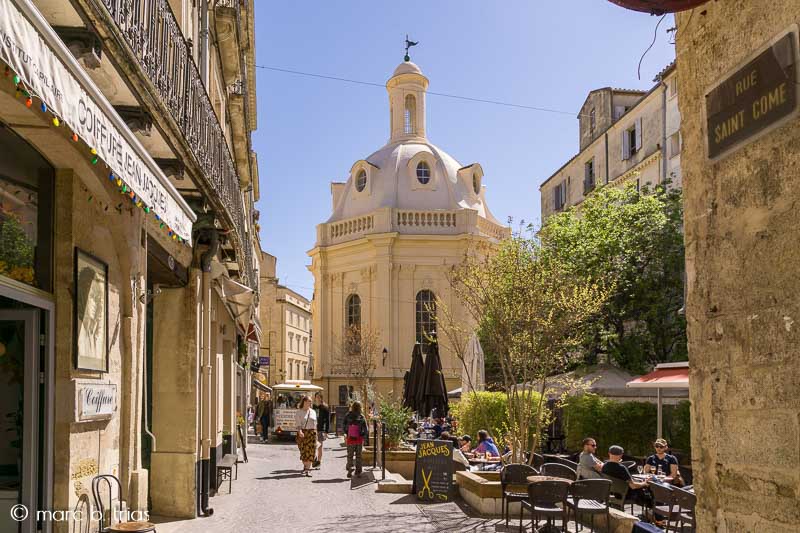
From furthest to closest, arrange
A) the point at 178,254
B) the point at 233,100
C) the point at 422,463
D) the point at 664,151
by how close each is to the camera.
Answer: the point at 664,151 → the point at 233,100 → the point at 422,463 → the point at 178,254

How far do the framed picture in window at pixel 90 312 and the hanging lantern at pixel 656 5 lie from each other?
170 inches

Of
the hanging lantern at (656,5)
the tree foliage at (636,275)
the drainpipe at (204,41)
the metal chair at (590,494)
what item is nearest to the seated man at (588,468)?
the metal chair at (590,494)

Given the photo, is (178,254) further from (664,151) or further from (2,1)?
(664,151)

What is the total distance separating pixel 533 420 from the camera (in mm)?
17875

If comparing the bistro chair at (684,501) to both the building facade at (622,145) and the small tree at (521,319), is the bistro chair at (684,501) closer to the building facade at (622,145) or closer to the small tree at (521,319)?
the small tree at (521,319)

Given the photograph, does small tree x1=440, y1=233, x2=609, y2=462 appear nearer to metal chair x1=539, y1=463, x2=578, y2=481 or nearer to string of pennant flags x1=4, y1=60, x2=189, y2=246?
metal chair x1=539, y1=463, x2=578, y2=481

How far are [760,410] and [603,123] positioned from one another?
4003 centimetres

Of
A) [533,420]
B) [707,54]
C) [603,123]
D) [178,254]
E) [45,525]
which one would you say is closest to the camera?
[707,54]

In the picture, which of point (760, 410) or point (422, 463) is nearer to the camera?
point (760, 410)

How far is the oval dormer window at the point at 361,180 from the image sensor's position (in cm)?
4700

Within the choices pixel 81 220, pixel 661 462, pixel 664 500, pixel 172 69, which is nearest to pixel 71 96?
pixel 81 220

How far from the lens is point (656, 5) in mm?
3662

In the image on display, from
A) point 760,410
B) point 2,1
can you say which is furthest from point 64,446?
point 760,410

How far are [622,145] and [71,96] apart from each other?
1395 inches
